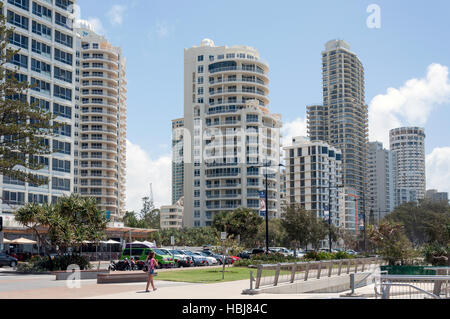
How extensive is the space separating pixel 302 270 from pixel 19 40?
54.4 meters

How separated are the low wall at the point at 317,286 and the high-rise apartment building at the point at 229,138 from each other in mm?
84674

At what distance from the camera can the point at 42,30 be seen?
7388 cm

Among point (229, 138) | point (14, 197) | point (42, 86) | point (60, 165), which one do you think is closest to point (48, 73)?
point (42, 86)

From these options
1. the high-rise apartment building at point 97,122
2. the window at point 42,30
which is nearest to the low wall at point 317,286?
the window at point 42,30

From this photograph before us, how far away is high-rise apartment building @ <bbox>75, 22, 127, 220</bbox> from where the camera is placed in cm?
11950

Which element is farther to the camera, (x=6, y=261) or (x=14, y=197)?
(x=14, y=197)

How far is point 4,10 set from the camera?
6706 cm

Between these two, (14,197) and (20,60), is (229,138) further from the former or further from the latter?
(14,197)

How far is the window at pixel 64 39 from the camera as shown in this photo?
76938 mm

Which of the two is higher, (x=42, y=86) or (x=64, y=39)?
(x=64, y=39)

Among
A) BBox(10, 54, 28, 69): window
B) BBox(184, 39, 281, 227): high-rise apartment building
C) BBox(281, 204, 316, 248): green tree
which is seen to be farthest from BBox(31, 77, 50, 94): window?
BBox(184, 39, 281, 227): high-rise apartment building

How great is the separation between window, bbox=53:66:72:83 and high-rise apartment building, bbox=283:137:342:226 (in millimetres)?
83808

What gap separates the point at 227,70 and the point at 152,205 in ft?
207
